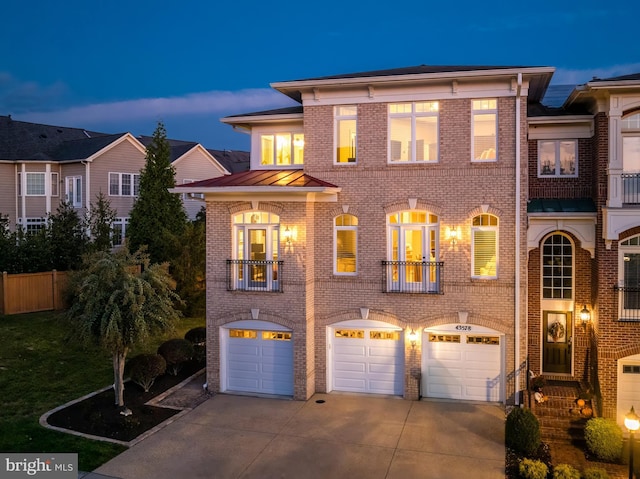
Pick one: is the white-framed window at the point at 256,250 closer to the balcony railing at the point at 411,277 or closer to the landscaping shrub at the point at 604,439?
the balcony railing at the point at 411,277

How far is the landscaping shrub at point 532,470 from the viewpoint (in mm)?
11828

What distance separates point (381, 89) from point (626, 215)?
23.9ft

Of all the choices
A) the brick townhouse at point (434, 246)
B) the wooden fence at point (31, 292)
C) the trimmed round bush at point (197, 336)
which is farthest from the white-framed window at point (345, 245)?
the wooden fence at point (31, 292)

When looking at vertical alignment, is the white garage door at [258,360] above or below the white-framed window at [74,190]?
below

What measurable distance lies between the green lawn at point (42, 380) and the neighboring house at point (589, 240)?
37.5 ft

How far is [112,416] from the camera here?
48.3 feet

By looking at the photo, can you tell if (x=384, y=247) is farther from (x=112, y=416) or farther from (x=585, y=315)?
(x=112, y=416)

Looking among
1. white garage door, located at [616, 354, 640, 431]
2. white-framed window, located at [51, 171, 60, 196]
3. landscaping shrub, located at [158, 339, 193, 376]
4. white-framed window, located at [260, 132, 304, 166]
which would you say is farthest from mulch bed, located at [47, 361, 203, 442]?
white-framed window, located at [51, 171, 60, 196]

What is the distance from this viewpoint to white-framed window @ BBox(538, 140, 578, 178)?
17.0m

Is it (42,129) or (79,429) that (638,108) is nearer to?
(79,429)

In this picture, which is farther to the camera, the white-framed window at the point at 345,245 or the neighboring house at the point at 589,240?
the white-framed window at the point at 345,245

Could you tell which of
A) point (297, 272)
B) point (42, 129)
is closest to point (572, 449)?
point (297, 272)

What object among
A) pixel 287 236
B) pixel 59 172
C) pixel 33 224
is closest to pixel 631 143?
pixel 287 236

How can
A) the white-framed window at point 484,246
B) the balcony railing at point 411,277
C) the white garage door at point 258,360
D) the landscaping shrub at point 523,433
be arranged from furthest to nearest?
the white garage door at point 258,360 → the balcony railing at point 411,277 → the white-framed window at point 484,246 → the landscaping shrub at point 523,433
